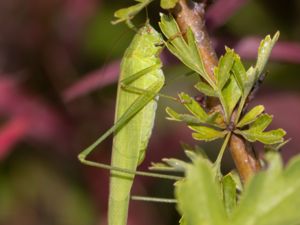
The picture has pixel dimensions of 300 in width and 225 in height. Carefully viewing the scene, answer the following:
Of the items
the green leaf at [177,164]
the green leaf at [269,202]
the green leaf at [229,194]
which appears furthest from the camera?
the green leaf at [177,164]

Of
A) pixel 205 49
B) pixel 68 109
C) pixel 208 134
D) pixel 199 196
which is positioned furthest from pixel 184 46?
pixel 68 109

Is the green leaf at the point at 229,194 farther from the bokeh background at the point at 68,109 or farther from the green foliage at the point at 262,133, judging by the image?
the bokeh background at the point at 68,109

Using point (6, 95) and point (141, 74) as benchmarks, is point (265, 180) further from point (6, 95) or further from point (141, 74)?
point (6, 95)

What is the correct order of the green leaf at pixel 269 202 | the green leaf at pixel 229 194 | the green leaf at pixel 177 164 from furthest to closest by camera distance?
the green leaf at pixel 177 164, the green leaf at pixel 229 194, the green leaf at pixel 269 202

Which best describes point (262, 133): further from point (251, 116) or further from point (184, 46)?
point (184, 46)

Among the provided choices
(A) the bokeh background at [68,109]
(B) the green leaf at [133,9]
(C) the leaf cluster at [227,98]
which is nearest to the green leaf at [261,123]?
(C) the leaf cluster at [227,98]

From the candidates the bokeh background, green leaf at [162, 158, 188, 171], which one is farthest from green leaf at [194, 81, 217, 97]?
the bokeh background

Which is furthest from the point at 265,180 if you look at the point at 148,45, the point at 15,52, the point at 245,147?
the point at 15,52
